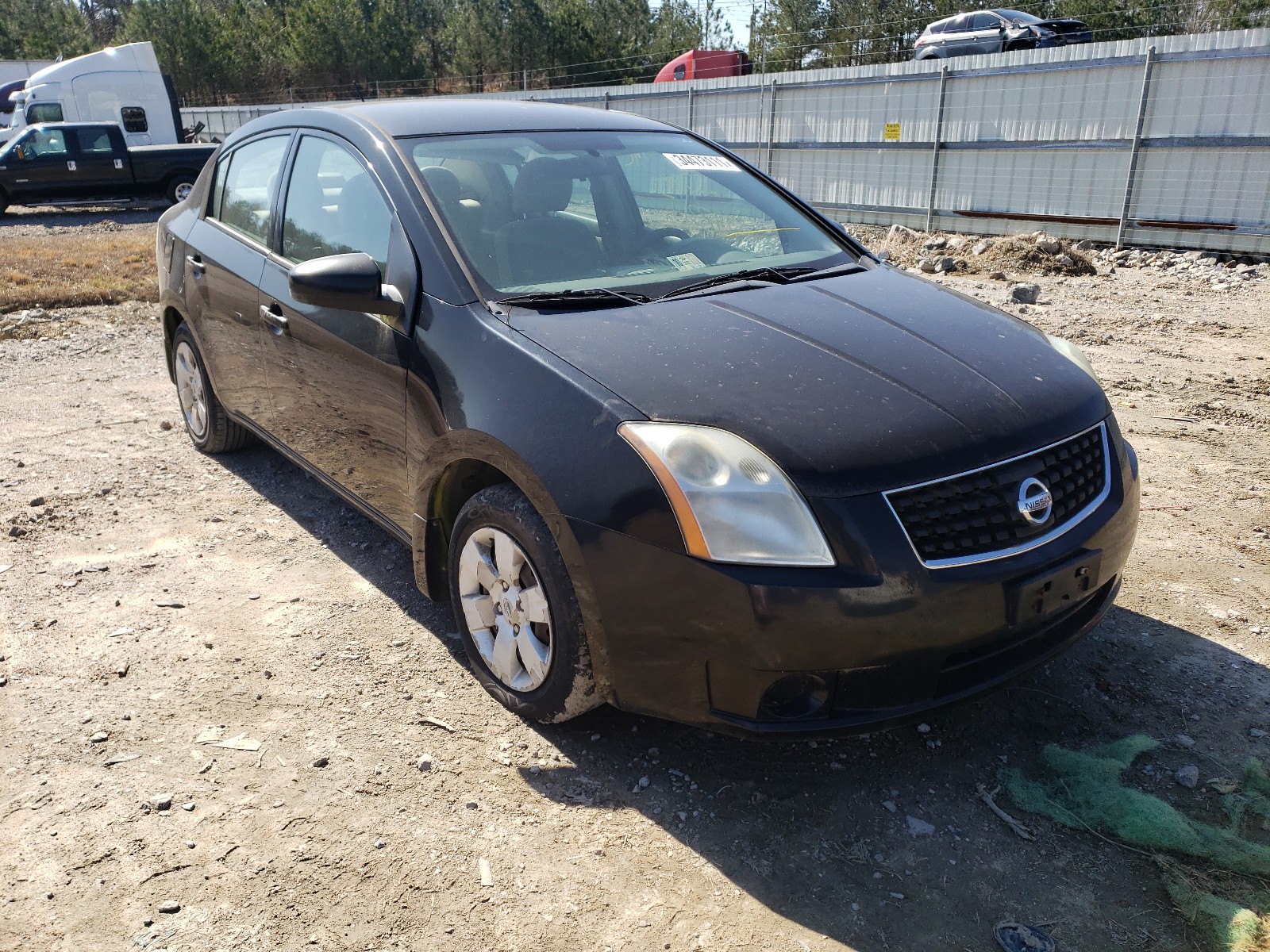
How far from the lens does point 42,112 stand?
22375mm

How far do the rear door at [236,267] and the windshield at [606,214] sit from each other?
1.07 metres

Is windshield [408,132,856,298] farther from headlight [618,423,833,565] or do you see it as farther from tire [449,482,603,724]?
headlight [618,423,833,565]

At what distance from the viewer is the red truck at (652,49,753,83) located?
2564 cm

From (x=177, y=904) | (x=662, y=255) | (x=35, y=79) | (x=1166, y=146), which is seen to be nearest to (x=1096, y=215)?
(x=1166, y=146)

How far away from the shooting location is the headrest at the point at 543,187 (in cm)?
328

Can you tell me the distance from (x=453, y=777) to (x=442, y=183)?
1.89m

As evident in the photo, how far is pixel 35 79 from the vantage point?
23.1 m

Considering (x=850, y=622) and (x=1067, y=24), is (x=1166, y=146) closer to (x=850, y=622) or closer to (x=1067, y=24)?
(x=1067, y=24)

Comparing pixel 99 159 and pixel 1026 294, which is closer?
pixel 1026 294

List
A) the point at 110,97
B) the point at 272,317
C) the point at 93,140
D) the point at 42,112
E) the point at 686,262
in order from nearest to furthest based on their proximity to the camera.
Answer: the point at 686,262, the point at 272,317, the point at 93,140, the point at 42,112, the point at 110,97

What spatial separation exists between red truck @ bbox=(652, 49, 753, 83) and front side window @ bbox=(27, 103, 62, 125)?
571 inches

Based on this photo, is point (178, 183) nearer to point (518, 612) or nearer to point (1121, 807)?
point (518, 612)

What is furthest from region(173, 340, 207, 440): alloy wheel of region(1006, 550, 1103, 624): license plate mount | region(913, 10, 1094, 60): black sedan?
region(913, 10, 1094, 60): black sedan

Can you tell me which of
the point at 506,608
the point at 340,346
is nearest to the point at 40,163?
the point at 340,346
